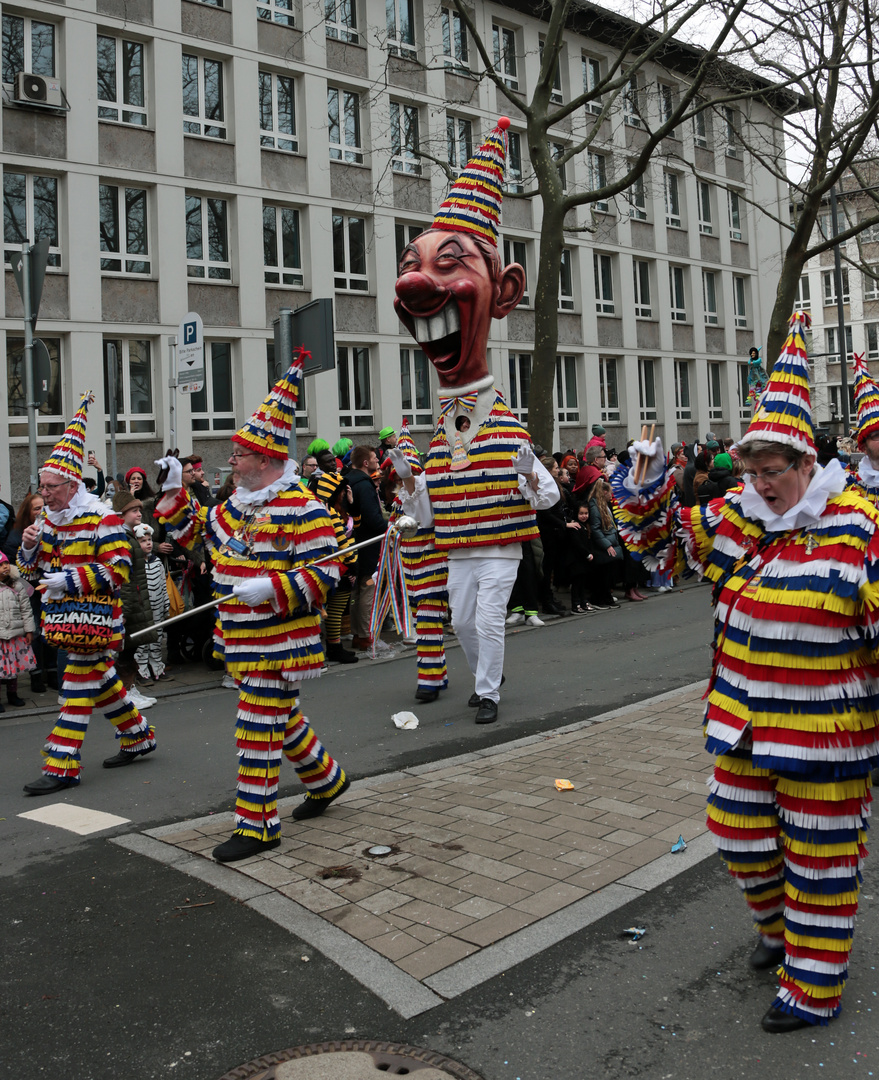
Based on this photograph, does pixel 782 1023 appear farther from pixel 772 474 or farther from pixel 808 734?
pixel 772 474

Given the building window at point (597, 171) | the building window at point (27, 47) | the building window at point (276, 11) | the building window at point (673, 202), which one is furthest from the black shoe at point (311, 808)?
the building window at point (673, 202)

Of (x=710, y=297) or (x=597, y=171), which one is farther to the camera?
(x=710, y=297)

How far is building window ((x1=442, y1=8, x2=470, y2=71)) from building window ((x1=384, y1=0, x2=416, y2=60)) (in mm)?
795

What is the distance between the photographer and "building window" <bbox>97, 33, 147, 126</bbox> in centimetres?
2020

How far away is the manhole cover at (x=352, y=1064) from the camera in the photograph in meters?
2.90

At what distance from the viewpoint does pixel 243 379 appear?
21781 millimetres

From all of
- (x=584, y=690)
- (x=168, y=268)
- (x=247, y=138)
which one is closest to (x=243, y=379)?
(x=168, y=268)

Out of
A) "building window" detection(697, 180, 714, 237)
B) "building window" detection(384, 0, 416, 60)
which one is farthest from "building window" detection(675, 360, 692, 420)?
"building window" detection(384, 0, 416, 60)

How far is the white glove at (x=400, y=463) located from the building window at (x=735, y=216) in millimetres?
29803

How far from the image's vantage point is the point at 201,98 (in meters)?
21.4

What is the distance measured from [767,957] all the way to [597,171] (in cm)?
2597

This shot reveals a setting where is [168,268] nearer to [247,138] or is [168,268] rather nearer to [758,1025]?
[247,138]

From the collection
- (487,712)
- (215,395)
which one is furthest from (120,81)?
(487,712)

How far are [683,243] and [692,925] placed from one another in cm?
3103
